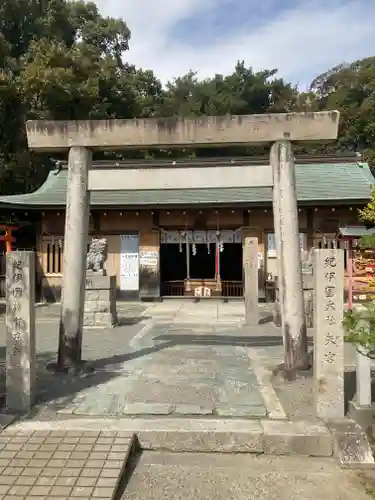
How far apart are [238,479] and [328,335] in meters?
1.85

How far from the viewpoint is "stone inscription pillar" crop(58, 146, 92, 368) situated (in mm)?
6484

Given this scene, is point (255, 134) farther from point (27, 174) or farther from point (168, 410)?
point (27, 174)

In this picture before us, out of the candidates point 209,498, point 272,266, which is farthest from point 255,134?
point 272,266

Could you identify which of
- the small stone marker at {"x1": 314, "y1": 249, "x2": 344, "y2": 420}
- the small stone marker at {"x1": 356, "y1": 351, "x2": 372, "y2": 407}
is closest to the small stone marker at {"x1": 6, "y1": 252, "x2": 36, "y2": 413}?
the small stone marker at {"x1": 314, "y1": 249, "x2": 344, "y2": 420}

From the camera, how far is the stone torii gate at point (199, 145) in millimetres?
6289

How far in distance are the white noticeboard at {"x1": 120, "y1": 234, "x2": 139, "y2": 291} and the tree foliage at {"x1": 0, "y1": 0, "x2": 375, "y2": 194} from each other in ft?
28.3

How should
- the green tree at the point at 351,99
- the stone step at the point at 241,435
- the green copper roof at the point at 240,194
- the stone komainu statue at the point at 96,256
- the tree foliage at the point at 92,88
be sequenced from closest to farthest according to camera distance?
the stone step at the point at 241,435
the stone komainu statue at the point at 96,256
the green copper roof at the point at 240,194
the tree foliage at the point at 92,88
the green tree at the point at 351,99

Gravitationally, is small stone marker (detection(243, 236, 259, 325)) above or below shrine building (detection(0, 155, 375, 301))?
below

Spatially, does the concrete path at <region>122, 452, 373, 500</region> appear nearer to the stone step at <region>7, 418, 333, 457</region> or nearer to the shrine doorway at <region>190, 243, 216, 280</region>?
the stone step at <region>7, 418, 333, 457</region>

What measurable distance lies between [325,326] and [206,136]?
317 cm

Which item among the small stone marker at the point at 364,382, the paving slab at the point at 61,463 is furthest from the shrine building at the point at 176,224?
the paving slab at the point at 61,463

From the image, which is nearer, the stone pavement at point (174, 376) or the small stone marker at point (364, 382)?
the small stone marker at point (364, 382)

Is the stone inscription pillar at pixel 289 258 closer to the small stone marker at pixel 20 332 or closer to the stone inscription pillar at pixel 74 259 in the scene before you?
the stone inscription pillar at pixel 74 259

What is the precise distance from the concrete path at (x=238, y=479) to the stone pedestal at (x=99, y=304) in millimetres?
6864
